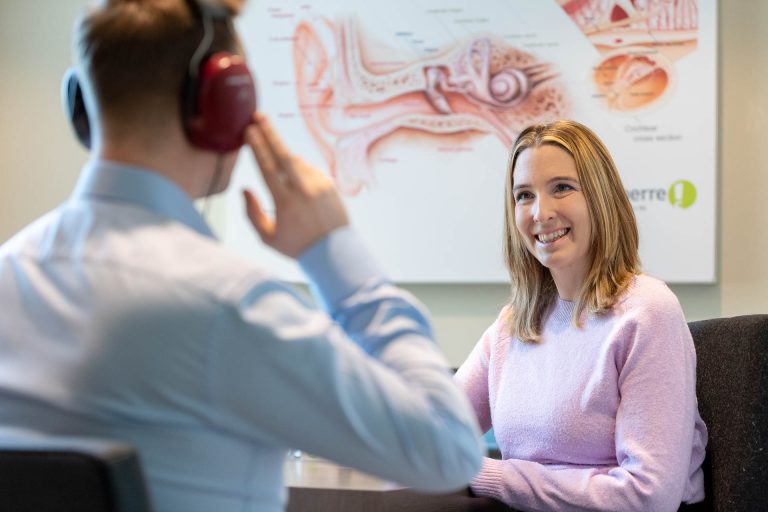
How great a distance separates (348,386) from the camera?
84 centimetres

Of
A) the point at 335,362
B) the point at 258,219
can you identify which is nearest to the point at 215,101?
the point at 258,219

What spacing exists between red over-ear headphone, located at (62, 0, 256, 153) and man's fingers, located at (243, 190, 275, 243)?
0.29 feet

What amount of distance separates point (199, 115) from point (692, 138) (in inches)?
103

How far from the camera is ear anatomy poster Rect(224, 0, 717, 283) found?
325 centimetres

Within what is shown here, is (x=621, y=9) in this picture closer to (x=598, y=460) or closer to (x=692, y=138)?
(x=692, y=138)

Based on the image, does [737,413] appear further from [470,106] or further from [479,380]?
[470,106]

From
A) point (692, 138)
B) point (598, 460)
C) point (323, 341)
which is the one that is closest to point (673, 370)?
point (598, 460)

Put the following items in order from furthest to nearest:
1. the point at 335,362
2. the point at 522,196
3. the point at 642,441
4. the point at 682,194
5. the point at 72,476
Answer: the point at 682,194
the point at 522,196
the point at 642,441
the point at 335,362
the point at 72,476

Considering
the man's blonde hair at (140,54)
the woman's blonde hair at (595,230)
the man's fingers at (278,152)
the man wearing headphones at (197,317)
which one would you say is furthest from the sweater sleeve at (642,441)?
the man's blonde hair at (140,54)

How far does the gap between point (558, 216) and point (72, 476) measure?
1.48m

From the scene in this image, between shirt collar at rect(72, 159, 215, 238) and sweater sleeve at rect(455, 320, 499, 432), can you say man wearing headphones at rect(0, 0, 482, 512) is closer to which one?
shirt collar at rect(72, 159, 215, 238)

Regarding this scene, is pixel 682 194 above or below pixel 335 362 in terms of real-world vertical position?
below

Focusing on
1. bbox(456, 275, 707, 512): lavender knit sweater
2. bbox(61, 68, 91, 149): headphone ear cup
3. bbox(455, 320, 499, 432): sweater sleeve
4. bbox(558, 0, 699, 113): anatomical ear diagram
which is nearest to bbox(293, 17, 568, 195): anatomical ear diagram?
bbox(558, 0, 699, 113): anatomical ear diagram

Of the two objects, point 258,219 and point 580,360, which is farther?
point 580,360
